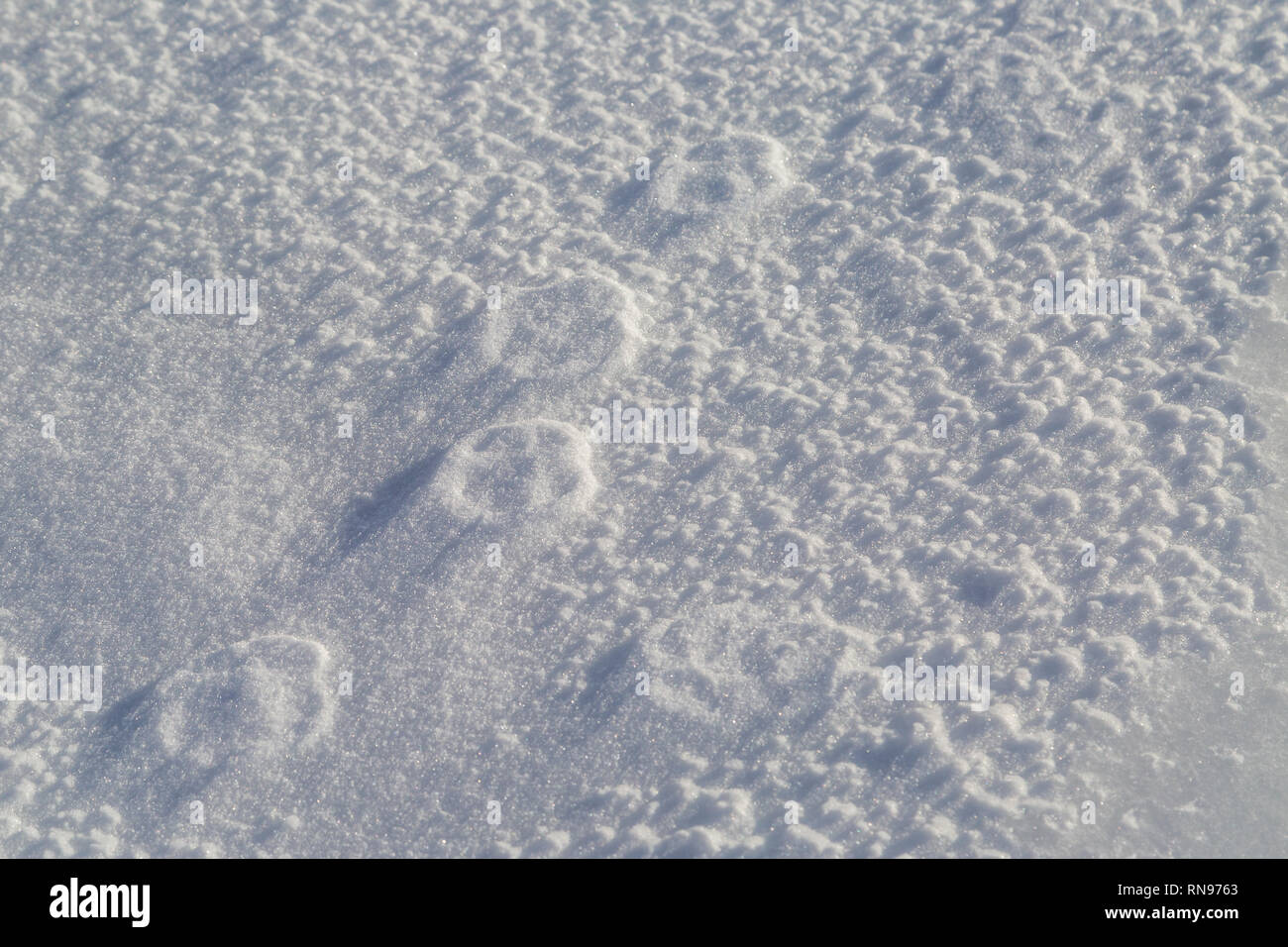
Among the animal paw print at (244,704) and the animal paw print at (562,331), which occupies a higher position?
the animal paw print at (562,331)

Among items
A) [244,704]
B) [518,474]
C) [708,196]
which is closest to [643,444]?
[518,474]

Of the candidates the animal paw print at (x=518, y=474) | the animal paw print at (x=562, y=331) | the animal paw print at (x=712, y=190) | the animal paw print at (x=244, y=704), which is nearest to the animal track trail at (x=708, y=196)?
the animal paw print at (x=712, y=190)

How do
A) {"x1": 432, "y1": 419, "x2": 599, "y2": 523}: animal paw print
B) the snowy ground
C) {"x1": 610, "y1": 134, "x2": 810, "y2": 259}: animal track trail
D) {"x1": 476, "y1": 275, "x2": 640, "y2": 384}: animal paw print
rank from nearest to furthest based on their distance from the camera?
the snowy ground, {"x1": 432, "y1": 419, "x2": 599, "y2": 523}: animal paw print, {"x1": 476, "y1": 275, "x2": 640, "y2": 384}: animal paw print, {"x1": 610, "y1": 134, "x2": 810, "y2": 259}: animal track trail

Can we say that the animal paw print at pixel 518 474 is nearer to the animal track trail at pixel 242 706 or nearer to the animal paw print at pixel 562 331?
the animal paw print at pixel 562 331

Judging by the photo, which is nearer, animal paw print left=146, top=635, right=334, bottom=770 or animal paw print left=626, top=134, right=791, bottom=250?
animal paw print left=146, top=635, right=334, bottom=770

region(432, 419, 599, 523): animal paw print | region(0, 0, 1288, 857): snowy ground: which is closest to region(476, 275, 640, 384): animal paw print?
region(0, 0, 1288, 857): snowy ground

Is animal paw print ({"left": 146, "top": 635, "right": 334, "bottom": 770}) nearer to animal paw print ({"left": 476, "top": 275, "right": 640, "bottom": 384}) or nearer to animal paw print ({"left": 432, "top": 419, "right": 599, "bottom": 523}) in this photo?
animal paw print ({"left": 432, "top": 419, "right": 599, "bottom": 523})

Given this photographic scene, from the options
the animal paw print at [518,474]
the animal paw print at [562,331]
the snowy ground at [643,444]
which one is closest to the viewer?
the snowy ground at [643,444]

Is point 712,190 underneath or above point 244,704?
above

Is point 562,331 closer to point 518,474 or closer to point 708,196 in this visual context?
point 518,474
